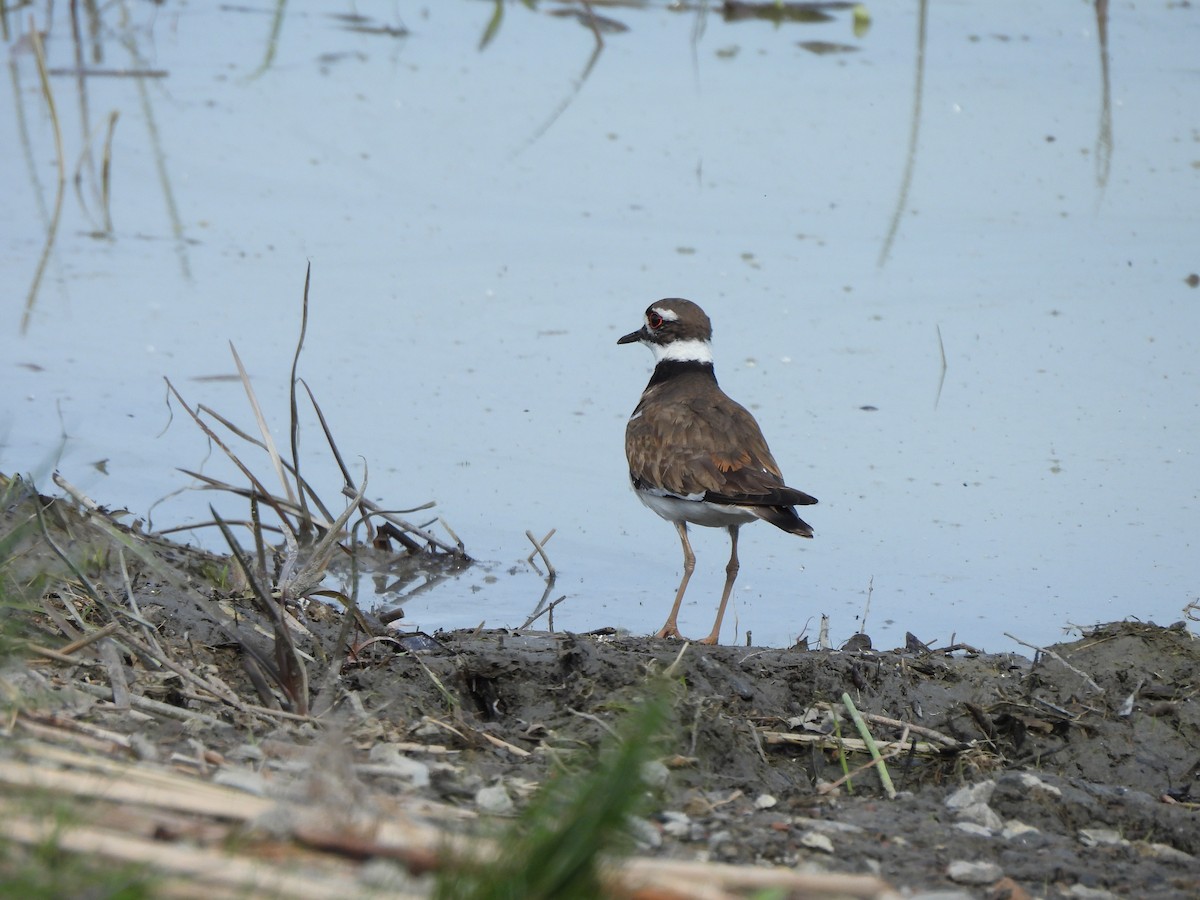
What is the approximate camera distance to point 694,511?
7.04 m

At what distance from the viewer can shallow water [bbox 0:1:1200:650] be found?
24.8 feet

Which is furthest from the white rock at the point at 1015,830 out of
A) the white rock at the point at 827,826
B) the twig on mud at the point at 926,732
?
the twig on mud at the point at 926,732

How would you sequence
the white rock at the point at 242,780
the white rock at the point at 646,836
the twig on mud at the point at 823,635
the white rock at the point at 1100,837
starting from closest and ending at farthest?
the white rock at the point at 242,780, the white rock at the point at 646,836, the white rock at the point at 1100,837, the twig on mud at the point at 823,635

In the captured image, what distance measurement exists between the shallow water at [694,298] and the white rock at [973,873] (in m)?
2.75

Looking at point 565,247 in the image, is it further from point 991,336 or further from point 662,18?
point 662,18

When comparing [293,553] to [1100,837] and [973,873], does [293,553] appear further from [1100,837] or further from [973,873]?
[1100,837]

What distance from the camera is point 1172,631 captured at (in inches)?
241

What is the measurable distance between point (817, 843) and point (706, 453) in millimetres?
3043

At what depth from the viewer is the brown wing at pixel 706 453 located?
6.81 m

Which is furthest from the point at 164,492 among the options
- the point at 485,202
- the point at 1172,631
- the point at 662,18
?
the point at 662,18

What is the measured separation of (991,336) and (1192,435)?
1.37 m

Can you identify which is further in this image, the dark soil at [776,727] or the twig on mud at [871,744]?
the twig on mud at [871,744]

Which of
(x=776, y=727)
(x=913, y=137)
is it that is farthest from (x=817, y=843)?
(x=913, y=137)

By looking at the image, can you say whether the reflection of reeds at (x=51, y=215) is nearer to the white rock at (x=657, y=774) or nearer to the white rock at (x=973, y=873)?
the white rock at (x=657, y=774)
